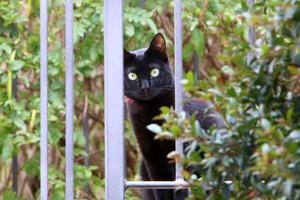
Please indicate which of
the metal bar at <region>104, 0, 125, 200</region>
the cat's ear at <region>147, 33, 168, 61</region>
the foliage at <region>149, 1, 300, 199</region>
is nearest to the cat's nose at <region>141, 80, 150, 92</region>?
the cat's ear at <region>147, 33, 168, 61</region>

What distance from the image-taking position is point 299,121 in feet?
5.36

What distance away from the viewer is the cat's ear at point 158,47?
3.38 m

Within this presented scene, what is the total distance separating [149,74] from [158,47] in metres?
0.14

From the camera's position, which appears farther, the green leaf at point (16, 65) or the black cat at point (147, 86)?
the green leaf at point (16, 65)

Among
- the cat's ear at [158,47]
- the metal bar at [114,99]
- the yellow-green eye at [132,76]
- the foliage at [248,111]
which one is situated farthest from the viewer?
the yellow-green eye at [132,76]

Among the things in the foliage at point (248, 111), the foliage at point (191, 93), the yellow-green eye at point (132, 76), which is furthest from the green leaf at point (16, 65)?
the foliage at point (248, 111)

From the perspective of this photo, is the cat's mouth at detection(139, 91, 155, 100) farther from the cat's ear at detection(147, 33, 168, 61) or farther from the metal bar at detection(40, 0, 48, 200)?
the metal bar at detection(40, 0, 48, 200)

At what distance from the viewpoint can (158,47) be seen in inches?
135

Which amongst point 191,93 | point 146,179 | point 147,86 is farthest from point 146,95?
point 191,93

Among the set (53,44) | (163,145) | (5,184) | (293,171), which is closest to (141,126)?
(163,145)

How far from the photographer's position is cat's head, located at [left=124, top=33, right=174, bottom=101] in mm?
3479

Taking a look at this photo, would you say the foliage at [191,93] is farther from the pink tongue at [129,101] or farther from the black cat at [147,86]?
the pink tongue at [129,101]

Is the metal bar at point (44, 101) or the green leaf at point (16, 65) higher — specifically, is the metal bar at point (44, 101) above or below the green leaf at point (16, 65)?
below

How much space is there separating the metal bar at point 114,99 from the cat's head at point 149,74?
36.5 inches
